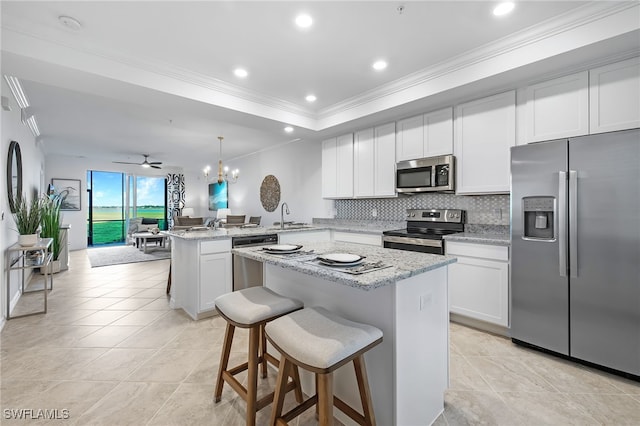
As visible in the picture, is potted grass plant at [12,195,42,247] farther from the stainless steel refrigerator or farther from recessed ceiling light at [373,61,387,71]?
the stainless steel refrigerator

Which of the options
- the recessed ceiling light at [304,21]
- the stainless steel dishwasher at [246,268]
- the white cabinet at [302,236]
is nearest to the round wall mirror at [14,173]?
the stainless steel dishwasher at [246,268]

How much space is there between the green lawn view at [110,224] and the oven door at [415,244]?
931 centimetres

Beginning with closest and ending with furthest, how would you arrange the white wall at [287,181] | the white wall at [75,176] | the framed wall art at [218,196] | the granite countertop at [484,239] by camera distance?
the granite countertop at [484,239]
the white wall at [287,181]
the white wall at [75,176]
the framed wall art at [218,196]

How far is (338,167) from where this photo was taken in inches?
180

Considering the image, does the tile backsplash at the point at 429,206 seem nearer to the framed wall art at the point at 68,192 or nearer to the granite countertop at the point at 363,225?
the granite countertop at the point at 363,225

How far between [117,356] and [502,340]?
10.9 feet

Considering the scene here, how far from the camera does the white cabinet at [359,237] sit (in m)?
3.69

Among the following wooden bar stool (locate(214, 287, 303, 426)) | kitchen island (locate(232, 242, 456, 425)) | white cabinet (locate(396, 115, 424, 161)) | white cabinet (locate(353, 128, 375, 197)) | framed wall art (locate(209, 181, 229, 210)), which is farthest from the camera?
framed wall art (locate(209, 181, 229, 210))

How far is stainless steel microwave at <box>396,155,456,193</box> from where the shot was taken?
321 centimetres

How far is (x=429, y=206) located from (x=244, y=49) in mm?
2793

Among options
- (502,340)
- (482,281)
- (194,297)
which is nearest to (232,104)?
(194,297)

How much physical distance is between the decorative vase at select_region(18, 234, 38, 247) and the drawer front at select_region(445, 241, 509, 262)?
4669mm

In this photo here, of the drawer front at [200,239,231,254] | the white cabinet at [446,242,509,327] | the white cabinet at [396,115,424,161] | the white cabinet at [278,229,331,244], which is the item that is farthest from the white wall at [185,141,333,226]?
the white cabinet at [446,242,509,327]

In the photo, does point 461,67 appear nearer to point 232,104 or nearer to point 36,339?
point 232,104
